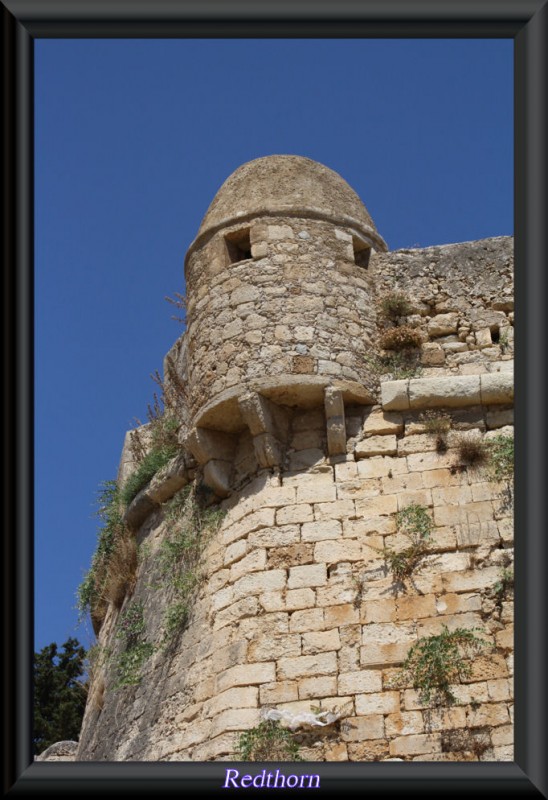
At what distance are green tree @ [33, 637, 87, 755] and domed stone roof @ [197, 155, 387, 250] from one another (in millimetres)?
7825

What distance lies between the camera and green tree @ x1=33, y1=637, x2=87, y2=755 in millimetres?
16781

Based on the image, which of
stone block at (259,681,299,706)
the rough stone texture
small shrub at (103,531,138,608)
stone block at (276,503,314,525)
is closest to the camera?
stone block at (259,681,299,706)

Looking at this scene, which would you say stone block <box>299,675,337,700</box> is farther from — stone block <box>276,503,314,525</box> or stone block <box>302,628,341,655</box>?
stone block <box>276,503,314,525</box>

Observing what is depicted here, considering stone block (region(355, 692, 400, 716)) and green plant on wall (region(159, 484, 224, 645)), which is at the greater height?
green plant on wall (region(159, 484, 224, 645))

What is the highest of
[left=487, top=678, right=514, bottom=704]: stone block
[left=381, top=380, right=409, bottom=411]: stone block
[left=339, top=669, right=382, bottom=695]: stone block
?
[left=381, top=380, right=409, bottom=411]: stone block

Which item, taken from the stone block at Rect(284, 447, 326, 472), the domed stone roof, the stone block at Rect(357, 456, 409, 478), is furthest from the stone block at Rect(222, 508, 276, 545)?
the domed stone roof

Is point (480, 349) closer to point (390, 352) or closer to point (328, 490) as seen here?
point (390, 352)

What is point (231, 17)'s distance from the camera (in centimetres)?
550

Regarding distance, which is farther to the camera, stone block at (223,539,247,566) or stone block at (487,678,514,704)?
stone block at (223,539,247,566)

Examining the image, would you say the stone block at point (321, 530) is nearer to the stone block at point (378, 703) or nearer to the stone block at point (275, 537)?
the stone block at point (275, 537)

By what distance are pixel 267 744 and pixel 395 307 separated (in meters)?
3.90

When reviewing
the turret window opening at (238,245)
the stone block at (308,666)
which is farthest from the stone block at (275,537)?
the turret window opening at (238,245)
